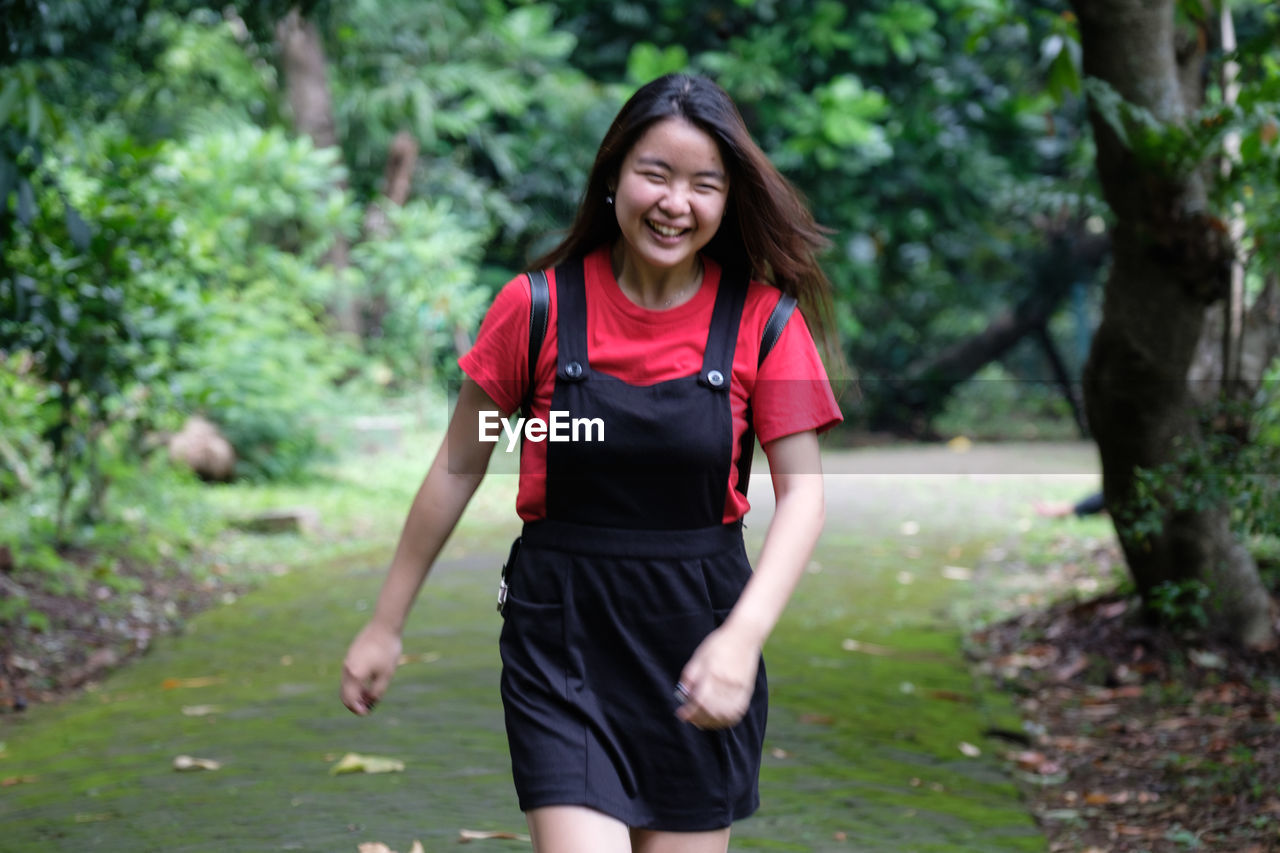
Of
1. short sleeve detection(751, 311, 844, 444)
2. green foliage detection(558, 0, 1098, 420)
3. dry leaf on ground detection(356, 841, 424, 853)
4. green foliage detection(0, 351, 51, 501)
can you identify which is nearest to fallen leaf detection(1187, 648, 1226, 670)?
dry leaf on ground detection(356, 841, 424, 853)

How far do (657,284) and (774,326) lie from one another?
0.66 feet

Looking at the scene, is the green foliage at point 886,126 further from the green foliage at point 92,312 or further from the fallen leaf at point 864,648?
the fallen leaf at point 864,648

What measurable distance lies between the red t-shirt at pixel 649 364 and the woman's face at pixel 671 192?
0.35 feet

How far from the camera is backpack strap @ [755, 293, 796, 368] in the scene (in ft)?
6.83

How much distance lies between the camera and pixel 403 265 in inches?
553

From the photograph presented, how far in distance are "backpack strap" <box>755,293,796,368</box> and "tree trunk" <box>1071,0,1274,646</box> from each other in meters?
2.75

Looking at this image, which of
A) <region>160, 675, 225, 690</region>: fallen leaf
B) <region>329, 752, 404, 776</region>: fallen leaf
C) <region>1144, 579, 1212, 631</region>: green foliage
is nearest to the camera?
<region>329, 752, 404, 776</region>: fallen leaf

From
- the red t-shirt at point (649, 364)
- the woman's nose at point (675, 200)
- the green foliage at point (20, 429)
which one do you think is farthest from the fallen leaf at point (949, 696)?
the green foliage at point (20, 429)

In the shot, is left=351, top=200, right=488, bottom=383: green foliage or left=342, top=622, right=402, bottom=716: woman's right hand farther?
left=351, top=200, right=488, bottom=383: green foliage

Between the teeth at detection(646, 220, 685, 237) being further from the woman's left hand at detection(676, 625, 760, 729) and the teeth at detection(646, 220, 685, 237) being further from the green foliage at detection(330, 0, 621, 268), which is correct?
the green foliage at detection(330, 0, 621, 268)

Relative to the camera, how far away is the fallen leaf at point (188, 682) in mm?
4921

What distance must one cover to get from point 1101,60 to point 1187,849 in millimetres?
2713

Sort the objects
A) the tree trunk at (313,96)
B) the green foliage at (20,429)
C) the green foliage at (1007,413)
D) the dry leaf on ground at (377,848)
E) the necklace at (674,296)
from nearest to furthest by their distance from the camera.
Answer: the necklace at (674,296), the dry leaf on ground at (377,848), the green foliage at (20,429), the tree trunk at (313,96), the green foliage at (1007,413)

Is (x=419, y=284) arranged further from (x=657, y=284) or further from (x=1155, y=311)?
(x=657, y=284)
